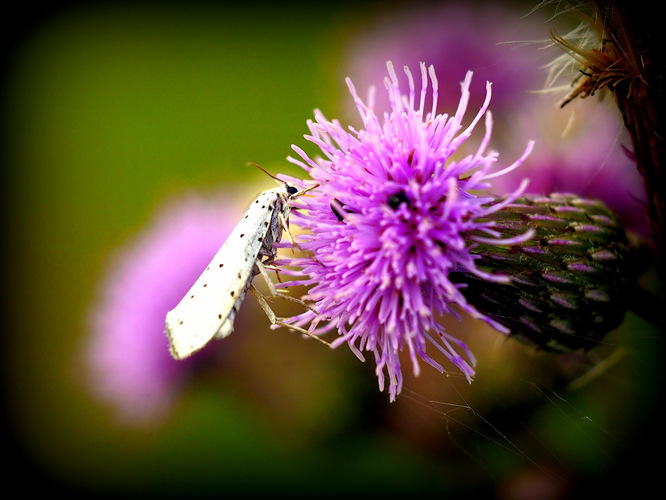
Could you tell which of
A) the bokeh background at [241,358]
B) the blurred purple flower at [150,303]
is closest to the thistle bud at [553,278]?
the bokeh background at [241,358]

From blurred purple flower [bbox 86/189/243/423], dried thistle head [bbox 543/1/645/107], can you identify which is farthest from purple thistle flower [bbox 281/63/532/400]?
blurred purple flower [bbox 86/189/243/423]

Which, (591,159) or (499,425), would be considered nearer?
(499,425)

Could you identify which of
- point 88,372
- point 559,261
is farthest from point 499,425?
point 88,372

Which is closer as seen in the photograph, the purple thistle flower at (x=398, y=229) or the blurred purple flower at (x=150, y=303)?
the purple thistle flower at (x=398, y=229)

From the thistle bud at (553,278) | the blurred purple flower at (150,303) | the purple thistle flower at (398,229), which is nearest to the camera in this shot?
the purple thistle flower at (398,229)

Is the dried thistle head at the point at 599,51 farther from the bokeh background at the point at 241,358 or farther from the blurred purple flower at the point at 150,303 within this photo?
the blurred purple flower at the point at 150,303

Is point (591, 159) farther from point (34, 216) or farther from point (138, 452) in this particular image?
point (34, 216)
